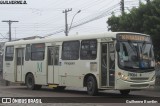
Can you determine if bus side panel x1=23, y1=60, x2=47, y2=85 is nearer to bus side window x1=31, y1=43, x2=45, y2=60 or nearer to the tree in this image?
bus side window x1=31, y1=43, x2=45, y2=60

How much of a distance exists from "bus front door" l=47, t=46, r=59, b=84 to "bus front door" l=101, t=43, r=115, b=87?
398 centimetres

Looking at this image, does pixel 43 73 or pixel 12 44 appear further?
pixel 12 44

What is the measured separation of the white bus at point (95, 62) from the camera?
2080 cm

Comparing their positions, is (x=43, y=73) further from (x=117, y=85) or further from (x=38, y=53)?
(x=117, y=85)

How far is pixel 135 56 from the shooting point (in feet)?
68.9

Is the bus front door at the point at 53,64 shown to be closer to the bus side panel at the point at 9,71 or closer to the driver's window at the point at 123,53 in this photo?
the bus side panel at the point at 9,71

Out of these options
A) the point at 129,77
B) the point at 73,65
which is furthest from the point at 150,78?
the point at 73,65

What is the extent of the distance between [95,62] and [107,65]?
32.0 inches

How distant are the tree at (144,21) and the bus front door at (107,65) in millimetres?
8479

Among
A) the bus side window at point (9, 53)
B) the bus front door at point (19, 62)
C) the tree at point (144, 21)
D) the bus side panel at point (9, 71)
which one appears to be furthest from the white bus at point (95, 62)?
the tree at point (144, 21)

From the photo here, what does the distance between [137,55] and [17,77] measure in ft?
34.2

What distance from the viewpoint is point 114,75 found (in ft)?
68.3

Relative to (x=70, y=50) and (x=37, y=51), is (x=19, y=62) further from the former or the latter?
(x=70, y=50)

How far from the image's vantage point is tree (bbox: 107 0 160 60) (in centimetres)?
2991
